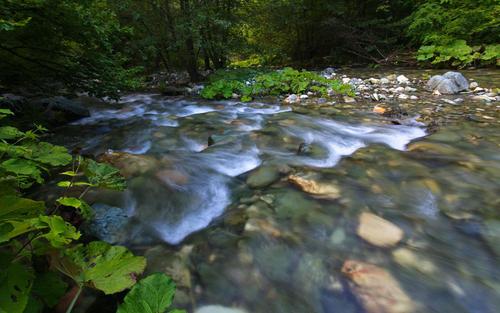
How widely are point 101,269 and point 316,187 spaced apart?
1.73 m

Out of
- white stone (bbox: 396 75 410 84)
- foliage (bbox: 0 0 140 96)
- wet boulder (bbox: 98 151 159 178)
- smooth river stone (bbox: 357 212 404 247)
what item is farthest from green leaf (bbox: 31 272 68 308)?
white stone (bbox: 396 75 410 84)

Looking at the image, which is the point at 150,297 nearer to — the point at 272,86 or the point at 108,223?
the point at 108,223

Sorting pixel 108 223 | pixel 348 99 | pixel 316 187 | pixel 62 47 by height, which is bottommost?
pixel 348 99

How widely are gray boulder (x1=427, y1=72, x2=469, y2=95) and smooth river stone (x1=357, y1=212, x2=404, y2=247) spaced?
488cm

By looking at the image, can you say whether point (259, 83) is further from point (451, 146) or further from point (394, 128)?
point (451, 146)

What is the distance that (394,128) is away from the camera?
4160mm

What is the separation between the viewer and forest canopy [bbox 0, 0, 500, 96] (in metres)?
3.69

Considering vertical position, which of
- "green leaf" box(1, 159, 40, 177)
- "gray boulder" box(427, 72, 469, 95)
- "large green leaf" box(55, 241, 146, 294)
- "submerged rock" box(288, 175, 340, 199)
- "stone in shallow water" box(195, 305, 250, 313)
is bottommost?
"stone in shallow water" box(195, 305, 250, 313)

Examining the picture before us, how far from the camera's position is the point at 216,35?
9477 millimetres

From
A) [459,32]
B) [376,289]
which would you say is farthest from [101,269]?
[459,32]

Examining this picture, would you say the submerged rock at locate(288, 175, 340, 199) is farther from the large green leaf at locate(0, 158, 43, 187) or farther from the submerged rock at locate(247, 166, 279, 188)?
the large green leaf at locate(0, 158, 43, 187)

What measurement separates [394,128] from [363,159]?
1.31m

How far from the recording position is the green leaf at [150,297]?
104 centimetres

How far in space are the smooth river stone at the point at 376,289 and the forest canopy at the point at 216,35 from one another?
255cm
